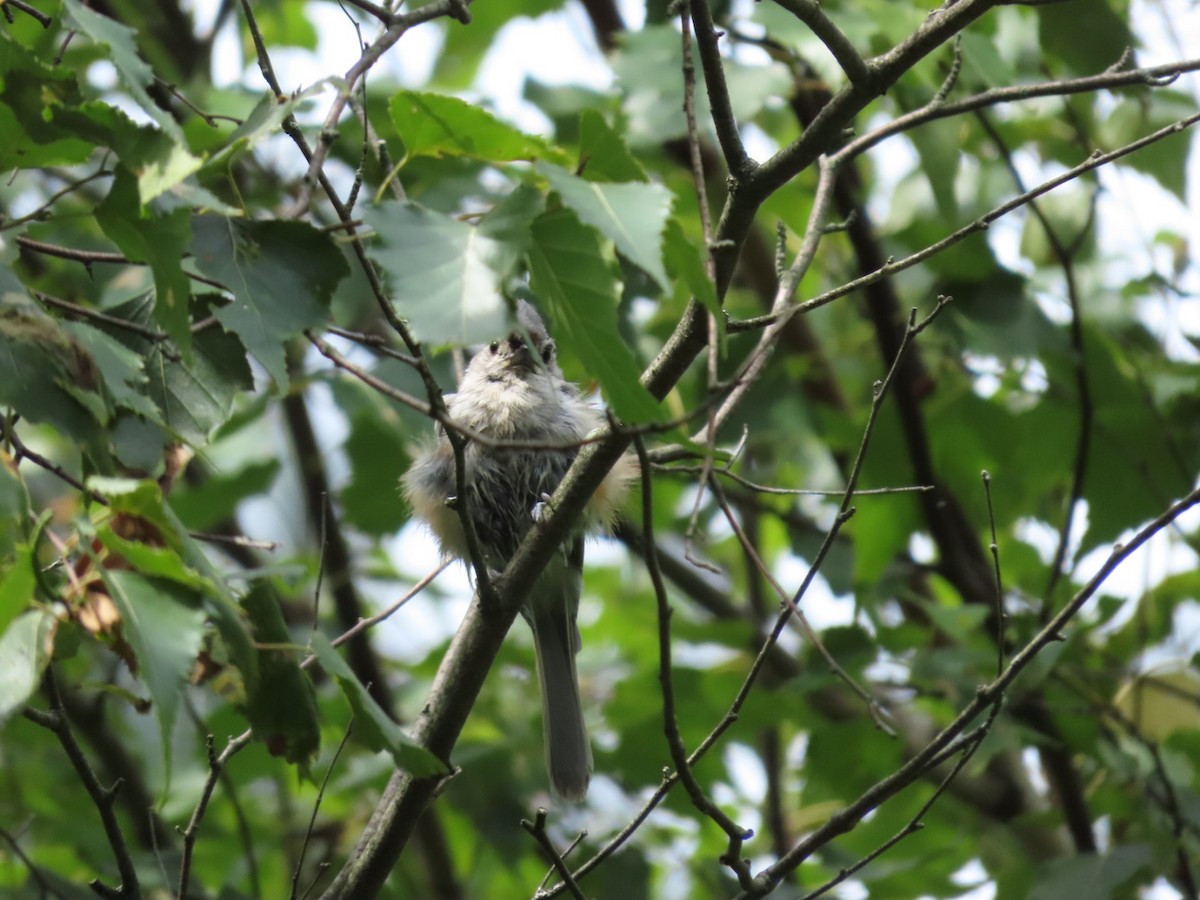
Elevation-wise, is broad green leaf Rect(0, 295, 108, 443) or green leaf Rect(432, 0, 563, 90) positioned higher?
green leaf Rect(432, 0, 563, 90)

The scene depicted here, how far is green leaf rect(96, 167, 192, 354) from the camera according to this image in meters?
1.72

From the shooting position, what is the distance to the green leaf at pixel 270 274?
185cm

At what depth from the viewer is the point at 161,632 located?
155 cm

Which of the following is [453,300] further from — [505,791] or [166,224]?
[505,791]

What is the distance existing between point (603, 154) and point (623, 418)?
359 mm

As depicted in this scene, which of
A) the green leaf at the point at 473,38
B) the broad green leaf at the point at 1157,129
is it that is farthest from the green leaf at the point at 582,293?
the green leaf at the point at 473,38

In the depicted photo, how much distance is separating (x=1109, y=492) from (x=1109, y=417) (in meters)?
0.24

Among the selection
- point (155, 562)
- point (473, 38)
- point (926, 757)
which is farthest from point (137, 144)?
point (473, 38)

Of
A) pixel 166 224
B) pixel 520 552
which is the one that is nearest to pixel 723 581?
pixel 520 552

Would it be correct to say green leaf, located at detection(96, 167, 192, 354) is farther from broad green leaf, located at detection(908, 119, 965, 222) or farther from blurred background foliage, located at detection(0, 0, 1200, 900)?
broad green leaf, located at detection(908, 119, 965, 222)

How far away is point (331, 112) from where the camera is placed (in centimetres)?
188

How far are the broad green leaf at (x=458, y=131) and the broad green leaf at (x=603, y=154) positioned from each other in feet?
0.39

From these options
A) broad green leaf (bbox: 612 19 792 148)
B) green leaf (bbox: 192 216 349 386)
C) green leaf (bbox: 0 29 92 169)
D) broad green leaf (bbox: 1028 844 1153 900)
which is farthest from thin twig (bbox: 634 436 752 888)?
broad green leaf (bbox: 612 19 792 148)

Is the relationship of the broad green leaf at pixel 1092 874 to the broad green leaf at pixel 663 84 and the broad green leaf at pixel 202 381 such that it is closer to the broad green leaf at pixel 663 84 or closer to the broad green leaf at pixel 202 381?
the broad green leaf at pixel 663 84
